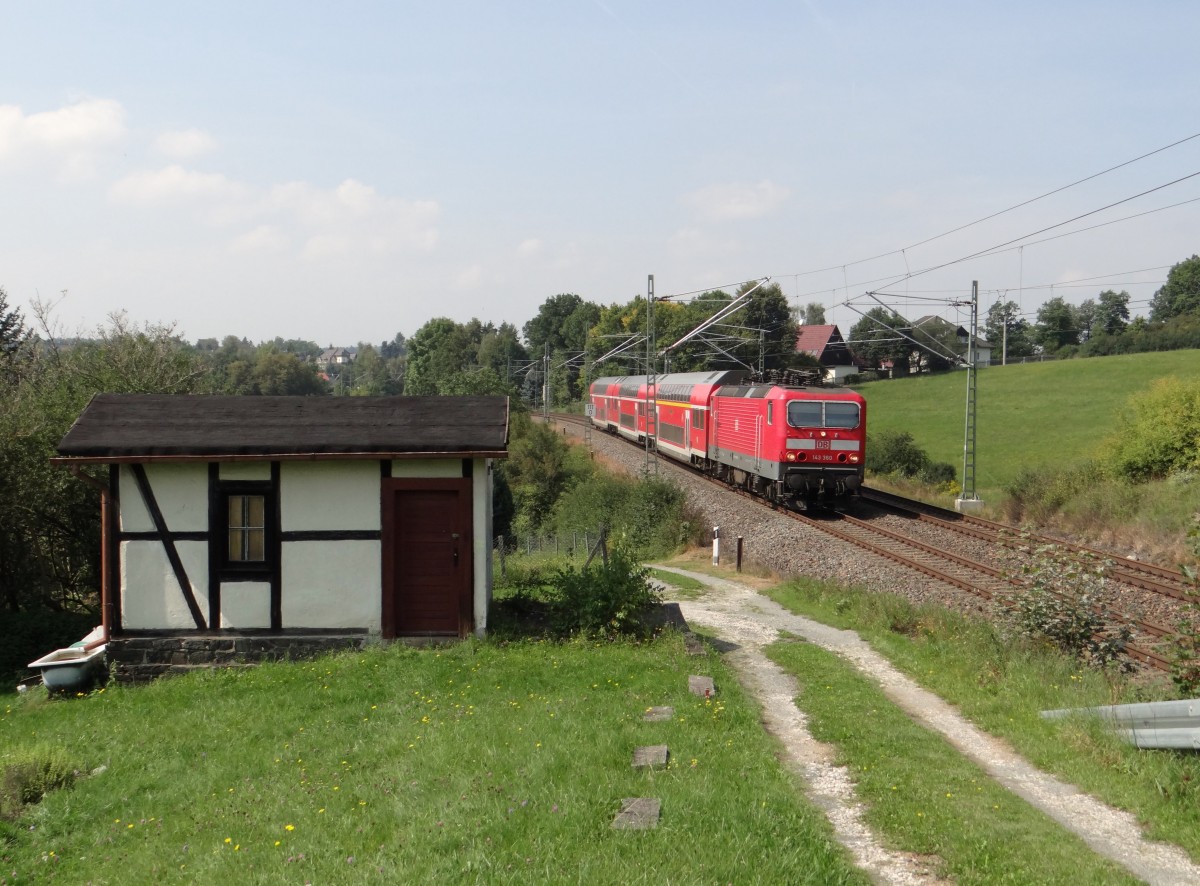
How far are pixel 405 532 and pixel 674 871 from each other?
7.60 meters

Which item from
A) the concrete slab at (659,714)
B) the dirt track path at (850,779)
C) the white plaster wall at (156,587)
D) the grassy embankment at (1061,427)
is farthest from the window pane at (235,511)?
the grassy embankment at (1061,427)

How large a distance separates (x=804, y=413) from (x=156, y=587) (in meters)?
16.1

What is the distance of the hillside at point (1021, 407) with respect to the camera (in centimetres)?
4612

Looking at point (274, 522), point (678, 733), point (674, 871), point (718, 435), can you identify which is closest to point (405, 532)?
point (274, 522)

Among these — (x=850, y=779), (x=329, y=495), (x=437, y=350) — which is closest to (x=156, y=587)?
(x=329, y=495)

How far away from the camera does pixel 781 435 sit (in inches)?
947

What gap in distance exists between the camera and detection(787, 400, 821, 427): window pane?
2404 centimetres

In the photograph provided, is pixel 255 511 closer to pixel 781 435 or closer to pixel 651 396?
pixel 781 435

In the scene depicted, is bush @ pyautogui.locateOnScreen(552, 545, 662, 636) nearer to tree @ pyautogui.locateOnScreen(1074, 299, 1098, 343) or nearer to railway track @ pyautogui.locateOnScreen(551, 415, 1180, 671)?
railway track @ pyautogui.locateOnScreen(551, 415, 1180, 671)

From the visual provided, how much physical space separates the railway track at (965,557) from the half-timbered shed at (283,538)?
6.97 metres

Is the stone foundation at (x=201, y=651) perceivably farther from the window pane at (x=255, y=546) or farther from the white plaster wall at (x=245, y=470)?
the white plaster wall at (x=245, y=470)

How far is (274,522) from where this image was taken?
12328 millimetres

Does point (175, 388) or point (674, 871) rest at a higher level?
point (175, 388)

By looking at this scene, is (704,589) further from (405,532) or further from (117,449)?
(117,449)
